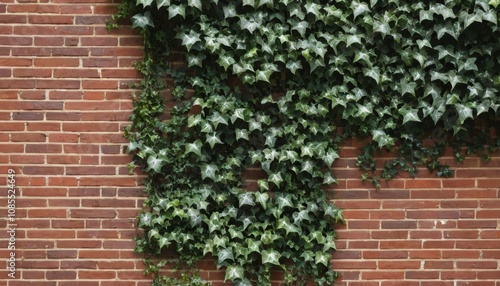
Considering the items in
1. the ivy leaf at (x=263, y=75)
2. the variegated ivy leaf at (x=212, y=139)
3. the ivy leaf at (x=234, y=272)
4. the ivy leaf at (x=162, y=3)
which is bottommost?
the ivy leaf at (x=234, y=272)

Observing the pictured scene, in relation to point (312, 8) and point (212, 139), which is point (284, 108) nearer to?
point (212, 139)

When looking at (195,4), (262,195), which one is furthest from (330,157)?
(195,4)

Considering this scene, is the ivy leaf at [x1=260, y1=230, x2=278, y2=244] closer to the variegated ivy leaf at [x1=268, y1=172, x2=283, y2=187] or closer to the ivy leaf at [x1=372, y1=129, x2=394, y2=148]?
the variegated ivy leaf at [x1=268, y1=172, x2=283, y2=187]

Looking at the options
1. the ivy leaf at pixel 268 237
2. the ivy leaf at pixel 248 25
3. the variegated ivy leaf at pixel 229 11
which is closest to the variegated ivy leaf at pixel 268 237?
the ivy leaf at pixel 268 237

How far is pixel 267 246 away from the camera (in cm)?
398

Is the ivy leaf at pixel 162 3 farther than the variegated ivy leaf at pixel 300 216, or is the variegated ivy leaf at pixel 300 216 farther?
the variegated ivy leaf at pixel 300 216

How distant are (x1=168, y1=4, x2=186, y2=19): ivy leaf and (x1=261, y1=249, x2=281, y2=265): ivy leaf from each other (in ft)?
5.44

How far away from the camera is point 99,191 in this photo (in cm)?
403

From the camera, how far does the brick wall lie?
3.99 m

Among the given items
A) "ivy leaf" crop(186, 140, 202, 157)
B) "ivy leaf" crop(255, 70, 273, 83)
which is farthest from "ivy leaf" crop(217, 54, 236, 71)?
"ivy leaf" crop(186, 140, 202, 157)

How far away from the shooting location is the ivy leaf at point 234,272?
12.8ft

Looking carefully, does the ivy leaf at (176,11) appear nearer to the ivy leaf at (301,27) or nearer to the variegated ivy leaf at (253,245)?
the ivy leaf at (301,27)

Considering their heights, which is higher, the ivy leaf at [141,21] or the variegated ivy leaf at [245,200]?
the ivy leaf at [141,21]

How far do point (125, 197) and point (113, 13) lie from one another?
1261 millimetres
